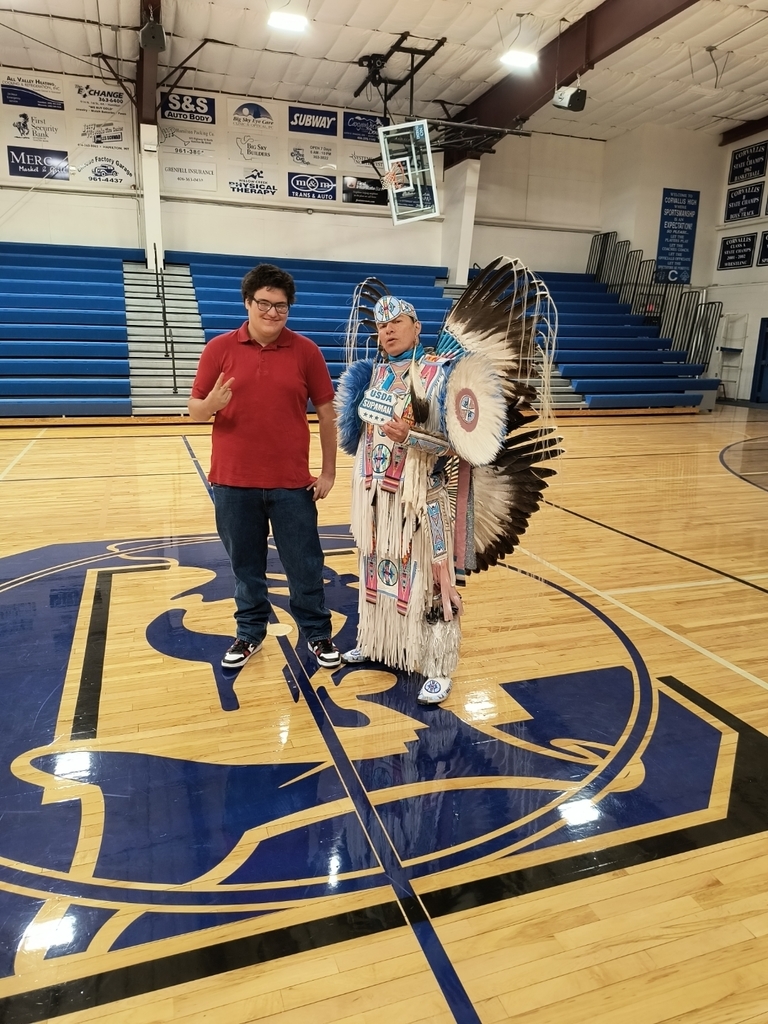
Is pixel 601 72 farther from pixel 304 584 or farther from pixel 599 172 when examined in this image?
pixel 304 584

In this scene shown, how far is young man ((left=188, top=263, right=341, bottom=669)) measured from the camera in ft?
7.61

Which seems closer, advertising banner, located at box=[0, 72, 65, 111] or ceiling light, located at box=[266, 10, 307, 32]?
ceiling light, located at box=[266, 10, 307, 32]

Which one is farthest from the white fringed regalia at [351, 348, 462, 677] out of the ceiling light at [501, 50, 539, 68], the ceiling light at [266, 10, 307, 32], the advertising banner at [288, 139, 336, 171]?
the advertising banner at [288, 139, 336, 171]

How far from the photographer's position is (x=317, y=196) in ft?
41.1

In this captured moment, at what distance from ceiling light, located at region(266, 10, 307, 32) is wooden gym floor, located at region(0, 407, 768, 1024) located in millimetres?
7754

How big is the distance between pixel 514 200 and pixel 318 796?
14156 mm

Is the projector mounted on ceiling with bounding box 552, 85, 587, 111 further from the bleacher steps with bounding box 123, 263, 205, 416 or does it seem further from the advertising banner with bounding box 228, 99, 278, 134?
the bleacher steps with bounding box 123, 263, 205, 416

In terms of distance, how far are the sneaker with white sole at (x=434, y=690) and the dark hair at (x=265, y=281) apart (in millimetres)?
1415

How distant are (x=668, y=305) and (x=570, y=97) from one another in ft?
18.7

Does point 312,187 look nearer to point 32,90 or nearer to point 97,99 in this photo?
point 97,99

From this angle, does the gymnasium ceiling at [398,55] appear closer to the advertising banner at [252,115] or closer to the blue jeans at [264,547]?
the advertising banner at [252,115]

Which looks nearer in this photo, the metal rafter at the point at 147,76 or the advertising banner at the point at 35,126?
the metal rafter at the point at 147,76

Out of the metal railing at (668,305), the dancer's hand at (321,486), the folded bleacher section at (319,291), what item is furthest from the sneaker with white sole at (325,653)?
the metal railing at (668,305)

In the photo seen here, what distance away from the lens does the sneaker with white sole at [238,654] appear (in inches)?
105
